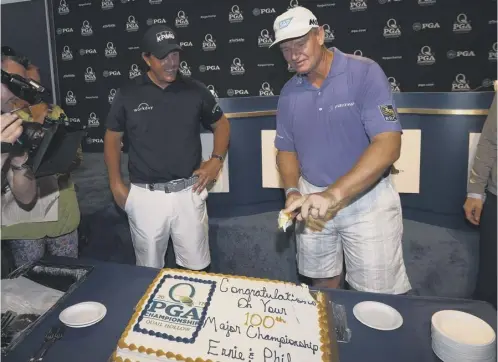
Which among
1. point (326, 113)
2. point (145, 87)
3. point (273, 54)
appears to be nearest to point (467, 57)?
point (273, 54)

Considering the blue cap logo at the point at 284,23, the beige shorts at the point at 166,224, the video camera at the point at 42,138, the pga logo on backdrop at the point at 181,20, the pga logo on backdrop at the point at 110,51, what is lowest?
the beige shorts at the point at 166,224

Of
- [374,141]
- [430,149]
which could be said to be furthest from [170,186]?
[430,149]

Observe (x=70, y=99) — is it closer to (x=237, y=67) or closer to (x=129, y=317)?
(x=237, y=67)

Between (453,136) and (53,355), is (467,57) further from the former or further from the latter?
(53,355)

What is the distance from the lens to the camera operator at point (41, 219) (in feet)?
7.38

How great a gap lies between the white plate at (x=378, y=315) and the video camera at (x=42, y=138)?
1391mm

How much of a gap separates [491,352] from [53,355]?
125 centimetres

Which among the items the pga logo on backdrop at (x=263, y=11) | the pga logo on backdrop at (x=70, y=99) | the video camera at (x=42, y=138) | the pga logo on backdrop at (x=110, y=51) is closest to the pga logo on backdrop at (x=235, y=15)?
the pga logo on backdrop at (x=263, y=11)

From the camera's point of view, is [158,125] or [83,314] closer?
[83,314]

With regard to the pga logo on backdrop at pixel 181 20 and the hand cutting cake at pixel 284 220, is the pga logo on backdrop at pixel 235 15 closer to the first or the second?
the pga logo on backdrop at pixel 181 20

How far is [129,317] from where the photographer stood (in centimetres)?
132

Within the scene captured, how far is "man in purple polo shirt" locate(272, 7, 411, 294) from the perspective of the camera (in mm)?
1849

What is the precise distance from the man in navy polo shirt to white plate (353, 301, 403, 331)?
148 centimetres

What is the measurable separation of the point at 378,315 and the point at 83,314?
0.99 meters
